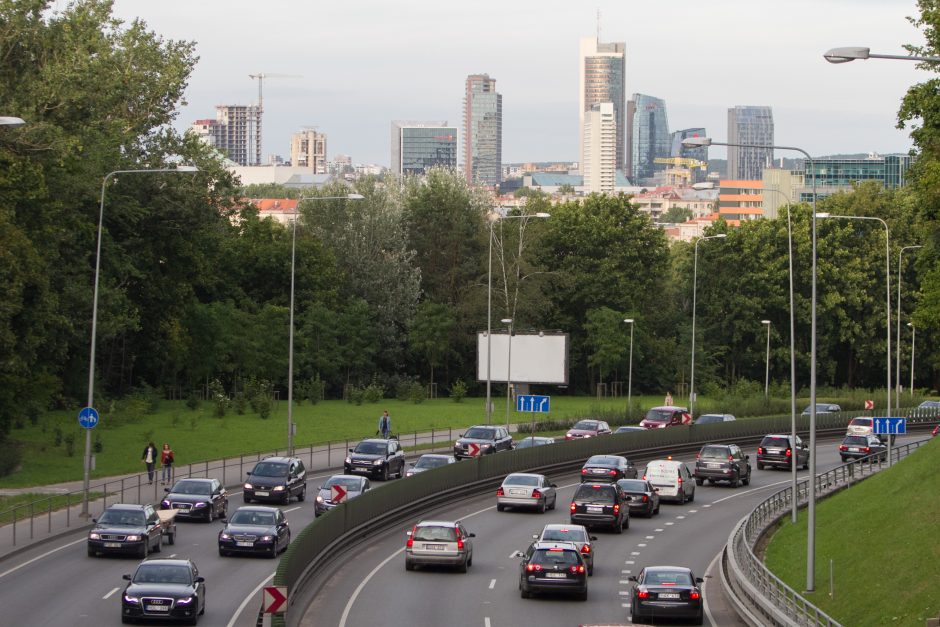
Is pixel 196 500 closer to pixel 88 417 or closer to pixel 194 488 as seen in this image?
pixel 194 488

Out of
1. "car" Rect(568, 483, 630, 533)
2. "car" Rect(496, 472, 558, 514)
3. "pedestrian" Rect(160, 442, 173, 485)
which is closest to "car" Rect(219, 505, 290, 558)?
"car" Rect(568, 483, 630, 533)

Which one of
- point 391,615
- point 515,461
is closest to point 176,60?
point 515,461

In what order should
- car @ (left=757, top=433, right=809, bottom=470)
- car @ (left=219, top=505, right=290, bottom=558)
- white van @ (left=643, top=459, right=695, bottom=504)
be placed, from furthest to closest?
car @ (left=757, top=433, right=809, bottom=470) < white van @ (left=643, top=459, right=695, bottom=504) < car @ (left=219, top=505, right=290, bottom=558)

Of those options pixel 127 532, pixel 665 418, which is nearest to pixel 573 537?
pixel 127 532

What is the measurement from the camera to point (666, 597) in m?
28.9

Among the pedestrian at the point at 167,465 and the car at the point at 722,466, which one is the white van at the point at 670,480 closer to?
the car at the point at 722,466

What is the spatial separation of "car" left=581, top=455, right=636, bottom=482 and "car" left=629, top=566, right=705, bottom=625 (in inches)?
918

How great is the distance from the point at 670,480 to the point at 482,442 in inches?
430

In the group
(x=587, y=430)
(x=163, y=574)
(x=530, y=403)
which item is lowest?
(x=163, y=574)

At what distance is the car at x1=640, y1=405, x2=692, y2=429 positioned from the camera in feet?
236

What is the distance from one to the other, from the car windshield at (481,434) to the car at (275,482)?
13575 millimetres

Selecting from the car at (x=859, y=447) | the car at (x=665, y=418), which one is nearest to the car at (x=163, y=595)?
the car at (x=859, y=447)

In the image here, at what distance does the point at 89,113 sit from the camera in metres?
68.2

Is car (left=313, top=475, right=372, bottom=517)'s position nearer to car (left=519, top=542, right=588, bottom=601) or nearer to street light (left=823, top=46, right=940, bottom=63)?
car (left=519, top=542, right=588, bottom=601)
